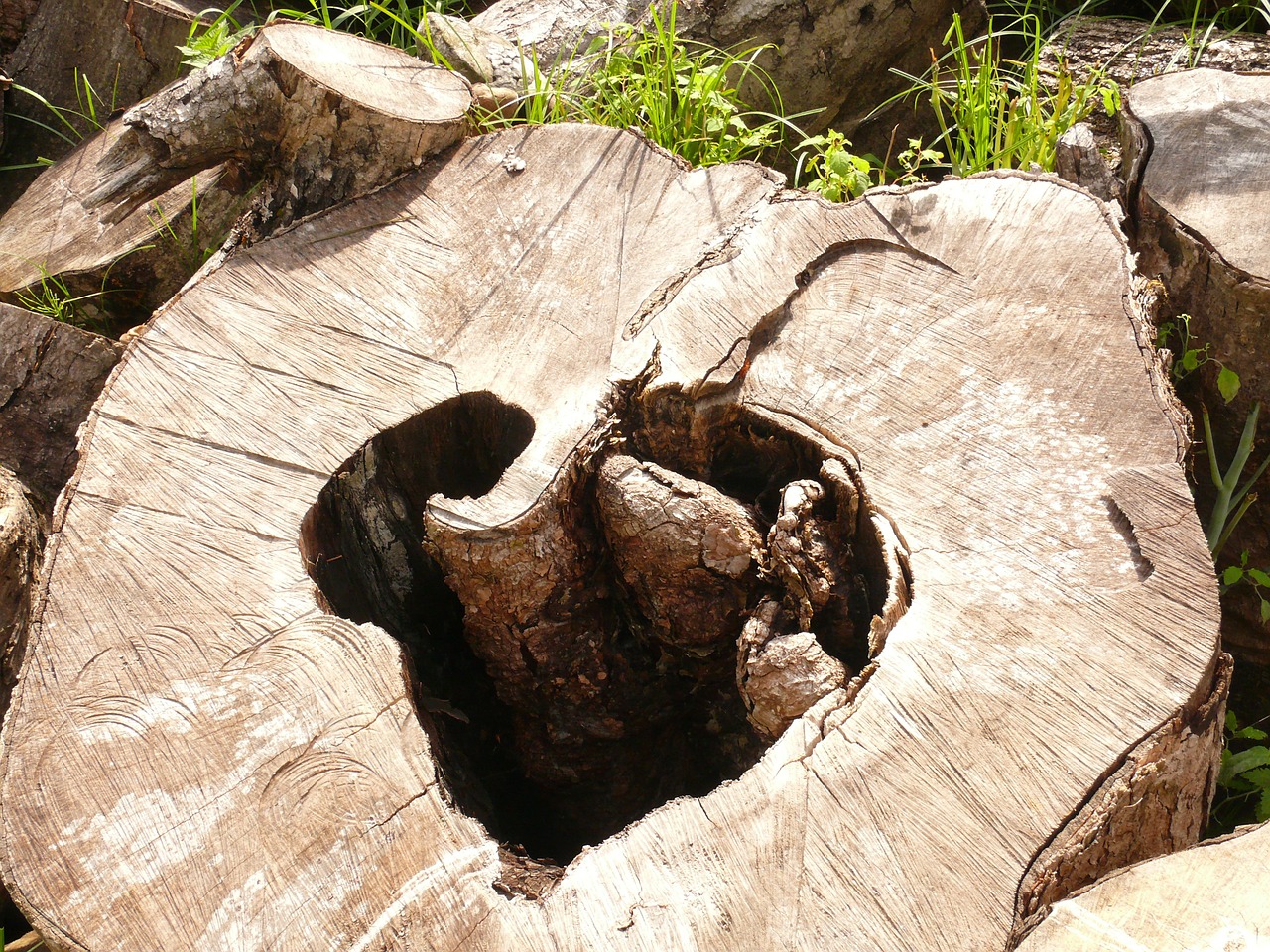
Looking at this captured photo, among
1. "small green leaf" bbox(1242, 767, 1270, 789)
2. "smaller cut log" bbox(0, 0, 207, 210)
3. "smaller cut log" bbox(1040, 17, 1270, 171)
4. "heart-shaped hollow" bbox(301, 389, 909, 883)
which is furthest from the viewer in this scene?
"smaller cut log" bbox(0, 0, 207, 210)

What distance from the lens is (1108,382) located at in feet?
5.00

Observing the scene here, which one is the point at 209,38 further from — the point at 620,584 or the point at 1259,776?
the point at 1259,776

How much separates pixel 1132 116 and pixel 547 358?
1315 millimetres

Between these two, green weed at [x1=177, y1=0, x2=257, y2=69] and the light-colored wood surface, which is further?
green weed at [x1=177, y1=0, x2=257, y2=69]

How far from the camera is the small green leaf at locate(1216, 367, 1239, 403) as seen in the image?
2.01 metres

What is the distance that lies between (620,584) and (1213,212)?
4.28 feet

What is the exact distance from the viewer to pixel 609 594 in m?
1.71

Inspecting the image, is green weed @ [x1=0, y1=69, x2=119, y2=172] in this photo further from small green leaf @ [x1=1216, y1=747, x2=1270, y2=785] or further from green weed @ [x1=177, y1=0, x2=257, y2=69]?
small green leaf @ [x1=1216, y1=747, x2=1270, y2=785]

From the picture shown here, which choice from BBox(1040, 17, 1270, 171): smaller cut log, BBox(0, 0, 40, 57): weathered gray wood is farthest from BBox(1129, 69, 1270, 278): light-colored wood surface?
BBox(0, 0, 40, 57): weathered gray wood

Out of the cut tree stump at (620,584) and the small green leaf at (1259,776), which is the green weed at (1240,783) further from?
the cut tree stump at (620,584)

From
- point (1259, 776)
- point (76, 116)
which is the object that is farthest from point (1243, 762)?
point (76, 116)

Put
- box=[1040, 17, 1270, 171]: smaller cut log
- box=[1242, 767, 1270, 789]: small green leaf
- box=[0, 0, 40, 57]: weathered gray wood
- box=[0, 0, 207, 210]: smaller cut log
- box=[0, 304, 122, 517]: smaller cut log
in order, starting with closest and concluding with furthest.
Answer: box=[1242, 767, 1270, 789]: small green leaf < box=[0, 304, 122, 517]: smaller cut log < box=[1040, 17, 1270, 171]: smaller cut log < box=[0, 0, 207, 210]: smaller cut log < box=[0, 0, 40, 57]: weathered gray wood

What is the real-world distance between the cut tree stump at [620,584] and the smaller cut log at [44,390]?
710 mm

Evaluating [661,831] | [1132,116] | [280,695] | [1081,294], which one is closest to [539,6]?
[1132,116]
